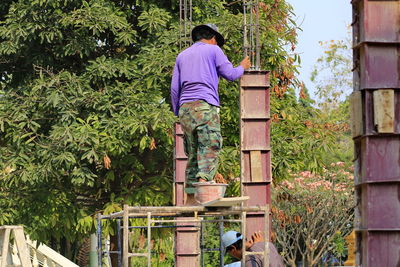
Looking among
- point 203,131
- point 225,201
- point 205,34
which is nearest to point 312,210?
point 205,34

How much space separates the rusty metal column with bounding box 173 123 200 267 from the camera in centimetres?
1574

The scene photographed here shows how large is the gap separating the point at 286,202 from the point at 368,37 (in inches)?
962

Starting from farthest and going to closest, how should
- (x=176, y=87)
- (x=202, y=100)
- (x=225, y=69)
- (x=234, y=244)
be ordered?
1. (x=234, y=244)
2. (x=176, y=87)
3. (x=225, y=69)
4. (x=202, y=100)

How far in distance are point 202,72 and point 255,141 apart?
2.63 meters

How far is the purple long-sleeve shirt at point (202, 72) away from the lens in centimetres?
1009

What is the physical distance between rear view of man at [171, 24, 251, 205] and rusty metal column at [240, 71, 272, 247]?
2.11m

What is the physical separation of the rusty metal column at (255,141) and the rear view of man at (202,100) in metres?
2.11

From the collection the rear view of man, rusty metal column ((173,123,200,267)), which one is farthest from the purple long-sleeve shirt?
rusty metal column ((173,123,200,267))

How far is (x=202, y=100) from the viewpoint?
1008cm

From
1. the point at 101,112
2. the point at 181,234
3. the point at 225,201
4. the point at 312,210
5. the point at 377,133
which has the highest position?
the point at 101,112

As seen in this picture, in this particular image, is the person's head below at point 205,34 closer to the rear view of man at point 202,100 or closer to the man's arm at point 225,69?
the rear view of man at point 202,100

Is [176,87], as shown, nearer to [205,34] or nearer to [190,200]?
[205,34]

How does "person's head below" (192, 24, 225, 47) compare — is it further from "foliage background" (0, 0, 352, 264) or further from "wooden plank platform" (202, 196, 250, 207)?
"foliage background" (0, 0, 352, 264)

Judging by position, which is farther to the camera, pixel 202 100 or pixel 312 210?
pixel 312 210
